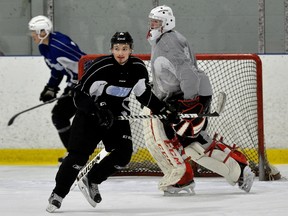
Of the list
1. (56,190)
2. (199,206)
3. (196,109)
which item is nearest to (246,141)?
(196,109)

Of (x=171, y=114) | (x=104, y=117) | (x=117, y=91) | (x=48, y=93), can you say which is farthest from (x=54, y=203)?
(x=48, y=93)

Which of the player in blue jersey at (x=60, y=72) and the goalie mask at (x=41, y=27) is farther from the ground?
the goalie mask at (x=41, y=27)

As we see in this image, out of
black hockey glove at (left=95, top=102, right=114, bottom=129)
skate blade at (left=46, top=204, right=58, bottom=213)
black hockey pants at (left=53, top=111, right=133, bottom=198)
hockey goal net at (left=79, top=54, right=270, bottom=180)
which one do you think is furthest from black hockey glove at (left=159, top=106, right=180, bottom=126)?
hockey goal net at (left=79, top=54, right=270, bottom=180)

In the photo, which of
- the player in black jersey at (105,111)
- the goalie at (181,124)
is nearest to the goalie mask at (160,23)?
the goalie at (181,124)

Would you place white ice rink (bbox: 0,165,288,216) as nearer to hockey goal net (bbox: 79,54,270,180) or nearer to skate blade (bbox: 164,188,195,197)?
skate blade (bbox: 164,188,195,197)

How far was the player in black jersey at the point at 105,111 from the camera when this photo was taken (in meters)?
5.49

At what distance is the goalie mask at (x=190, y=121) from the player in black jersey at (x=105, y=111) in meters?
0.60

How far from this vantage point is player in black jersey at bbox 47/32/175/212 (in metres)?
5.49

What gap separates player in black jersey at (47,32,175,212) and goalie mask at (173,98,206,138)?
0.60 m

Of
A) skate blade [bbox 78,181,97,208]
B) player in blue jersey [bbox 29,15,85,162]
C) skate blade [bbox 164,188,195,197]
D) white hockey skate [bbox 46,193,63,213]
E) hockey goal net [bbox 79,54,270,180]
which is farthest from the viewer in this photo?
player in blue jersey [bbox 29,15,85,162]

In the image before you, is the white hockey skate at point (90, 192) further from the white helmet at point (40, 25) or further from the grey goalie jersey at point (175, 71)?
the white helmet at point (40, 25)

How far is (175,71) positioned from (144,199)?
0.80 metres

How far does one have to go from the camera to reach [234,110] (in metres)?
7.86

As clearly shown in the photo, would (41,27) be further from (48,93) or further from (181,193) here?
(181,193)
